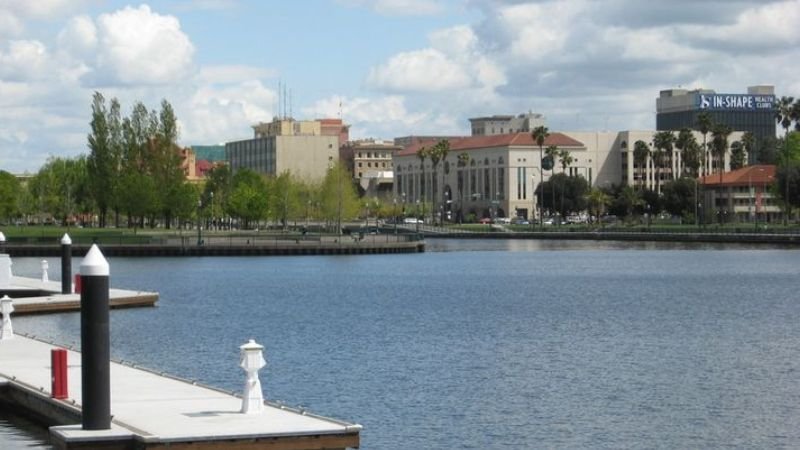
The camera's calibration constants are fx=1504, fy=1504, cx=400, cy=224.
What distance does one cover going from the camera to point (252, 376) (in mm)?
29016

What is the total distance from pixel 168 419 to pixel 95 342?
2.50 metres

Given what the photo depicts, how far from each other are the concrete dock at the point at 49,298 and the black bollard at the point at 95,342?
38406mm

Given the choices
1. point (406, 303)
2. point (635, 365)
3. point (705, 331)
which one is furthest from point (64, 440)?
point (406, 303)

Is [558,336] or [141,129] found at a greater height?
[141,129]

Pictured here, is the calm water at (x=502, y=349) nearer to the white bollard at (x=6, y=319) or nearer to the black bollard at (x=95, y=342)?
the white bollard at (x=6, y=319)

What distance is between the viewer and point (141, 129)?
17725 centimetres

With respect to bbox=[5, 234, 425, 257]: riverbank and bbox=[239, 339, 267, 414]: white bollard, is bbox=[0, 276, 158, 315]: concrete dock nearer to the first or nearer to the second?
bbox=[239, 339, 267, 414]: white bollard

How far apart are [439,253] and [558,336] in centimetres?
10697

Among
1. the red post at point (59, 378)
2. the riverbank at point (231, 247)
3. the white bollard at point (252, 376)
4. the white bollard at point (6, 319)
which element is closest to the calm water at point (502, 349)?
the white bollard at point (252, 376)

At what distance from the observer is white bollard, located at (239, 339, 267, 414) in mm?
28453

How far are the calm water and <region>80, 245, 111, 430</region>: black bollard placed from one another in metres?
8.26

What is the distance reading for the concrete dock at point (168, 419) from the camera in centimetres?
2680

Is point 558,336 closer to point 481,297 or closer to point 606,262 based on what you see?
point 481,297

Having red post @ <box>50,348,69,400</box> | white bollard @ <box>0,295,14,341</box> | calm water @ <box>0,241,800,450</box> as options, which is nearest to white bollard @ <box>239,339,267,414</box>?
red post @ <box>50,348,69,400</box>
